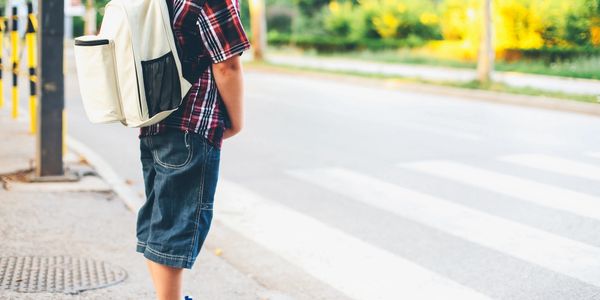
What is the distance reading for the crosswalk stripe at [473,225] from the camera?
5445mm

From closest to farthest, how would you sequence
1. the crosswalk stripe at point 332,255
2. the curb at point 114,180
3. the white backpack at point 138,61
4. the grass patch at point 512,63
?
the white backpack at point 138,61, the crosswalk stripe at point 332,255, the curb at point 114,180, the grass patch at point 512,63

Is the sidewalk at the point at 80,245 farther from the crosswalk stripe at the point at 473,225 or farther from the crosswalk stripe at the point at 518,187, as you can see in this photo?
the crosswalk stripe at the point at 518,187

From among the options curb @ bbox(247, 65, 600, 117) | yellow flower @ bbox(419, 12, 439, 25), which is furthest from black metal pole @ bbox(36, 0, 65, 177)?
yellow flower @ bbox(419, 12, 439, 25)

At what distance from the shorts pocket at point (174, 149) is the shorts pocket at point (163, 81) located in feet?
0.41

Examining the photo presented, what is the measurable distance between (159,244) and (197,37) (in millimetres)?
765

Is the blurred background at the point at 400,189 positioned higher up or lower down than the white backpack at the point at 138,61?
lower down

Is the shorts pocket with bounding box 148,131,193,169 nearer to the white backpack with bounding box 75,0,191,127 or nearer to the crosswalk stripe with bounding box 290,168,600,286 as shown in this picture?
the white backpack with bounding box 75,0,191,127

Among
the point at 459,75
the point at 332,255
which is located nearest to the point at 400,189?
the point at 332,255

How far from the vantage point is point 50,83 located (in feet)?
22.7

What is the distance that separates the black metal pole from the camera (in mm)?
6816

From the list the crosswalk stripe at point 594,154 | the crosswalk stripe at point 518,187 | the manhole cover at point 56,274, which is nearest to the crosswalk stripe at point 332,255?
the manhole cover at point 56,274

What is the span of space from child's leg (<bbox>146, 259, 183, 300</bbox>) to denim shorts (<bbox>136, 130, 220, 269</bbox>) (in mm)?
59

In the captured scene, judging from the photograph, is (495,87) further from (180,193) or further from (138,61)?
(138,61)

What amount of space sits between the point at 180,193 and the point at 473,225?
3802mm
